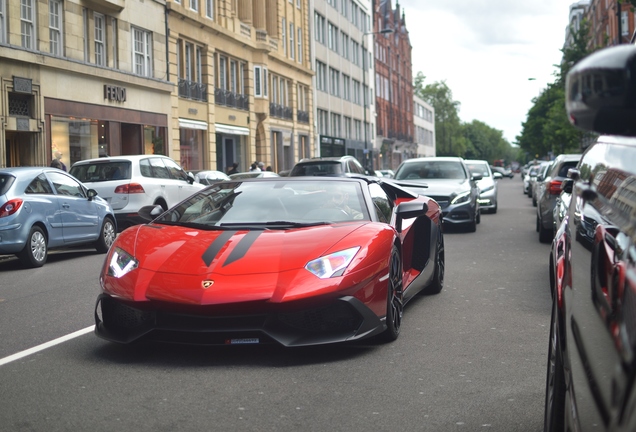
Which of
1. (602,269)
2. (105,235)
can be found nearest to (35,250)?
(105,235)

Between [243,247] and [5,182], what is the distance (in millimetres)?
8286

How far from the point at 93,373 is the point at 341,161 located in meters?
16.0

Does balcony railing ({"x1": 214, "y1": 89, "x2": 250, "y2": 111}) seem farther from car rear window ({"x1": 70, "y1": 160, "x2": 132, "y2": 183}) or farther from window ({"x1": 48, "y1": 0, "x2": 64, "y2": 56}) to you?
car rear window ({"x1": 70, "y1": 160, "x2": 132, "y2": 183})

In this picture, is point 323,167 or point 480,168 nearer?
point 323,167

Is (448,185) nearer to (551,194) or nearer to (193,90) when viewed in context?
(551,194)

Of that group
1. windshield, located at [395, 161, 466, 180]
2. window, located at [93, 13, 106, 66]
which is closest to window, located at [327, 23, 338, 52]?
window, located at [93, 13, 106, 66]

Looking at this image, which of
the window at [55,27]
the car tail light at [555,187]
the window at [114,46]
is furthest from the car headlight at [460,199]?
the window at [114,46]

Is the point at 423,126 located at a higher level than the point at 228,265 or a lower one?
higher

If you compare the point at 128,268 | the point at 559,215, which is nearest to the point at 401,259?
the point at 128,268

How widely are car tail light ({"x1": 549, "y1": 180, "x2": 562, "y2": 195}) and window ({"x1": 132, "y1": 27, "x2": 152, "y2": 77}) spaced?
23.0 m

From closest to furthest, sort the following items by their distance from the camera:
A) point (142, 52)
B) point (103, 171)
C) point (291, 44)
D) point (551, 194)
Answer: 1. point (551, 194)
2. point (103, 171)
3. point (142, 52)
4. point (291, 44)

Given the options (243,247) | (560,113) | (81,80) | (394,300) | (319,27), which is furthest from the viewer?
(560,113)

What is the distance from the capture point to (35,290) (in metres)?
10.4

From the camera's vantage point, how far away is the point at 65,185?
14969 millimetres
